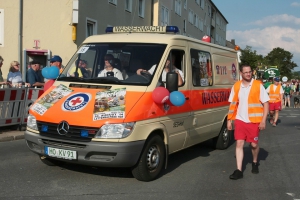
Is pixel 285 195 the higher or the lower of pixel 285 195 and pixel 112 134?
the lower

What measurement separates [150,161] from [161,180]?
42 cm

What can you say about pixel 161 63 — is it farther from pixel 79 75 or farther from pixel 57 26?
pixel 57 26

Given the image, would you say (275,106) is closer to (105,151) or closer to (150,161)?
(150,161)

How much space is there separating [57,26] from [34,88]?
329 inches

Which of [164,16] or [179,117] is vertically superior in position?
[164,16]

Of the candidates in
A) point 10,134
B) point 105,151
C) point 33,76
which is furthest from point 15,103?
point 105,151

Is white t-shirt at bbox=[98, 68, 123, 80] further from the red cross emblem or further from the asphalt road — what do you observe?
the asphalt road

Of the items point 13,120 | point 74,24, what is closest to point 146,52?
point 13,120

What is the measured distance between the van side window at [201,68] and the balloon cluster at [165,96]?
3.95ft

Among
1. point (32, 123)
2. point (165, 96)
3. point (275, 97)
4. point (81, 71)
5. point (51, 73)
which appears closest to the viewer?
point (165, 96)

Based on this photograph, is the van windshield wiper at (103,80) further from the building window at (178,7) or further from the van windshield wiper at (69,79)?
the building window at (178,7)

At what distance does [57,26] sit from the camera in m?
18.6

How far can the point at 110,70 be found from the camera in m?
6.55

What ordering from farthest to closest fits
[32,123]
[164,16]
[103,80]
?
[164,16]
[103,80]
[32,123]
